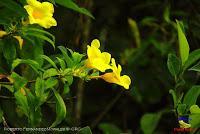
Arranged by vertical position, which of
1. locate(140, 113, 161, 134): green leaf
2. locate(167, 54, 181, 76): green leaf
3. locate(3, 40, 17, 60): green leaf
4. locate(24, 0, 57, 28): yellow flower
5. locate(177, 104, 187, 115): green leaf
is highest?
locate(24, 0, 57, 28): yellow flower

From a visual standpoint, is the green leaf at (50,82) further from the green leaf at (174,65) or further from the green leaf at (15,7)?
the green leaf at (174,65)

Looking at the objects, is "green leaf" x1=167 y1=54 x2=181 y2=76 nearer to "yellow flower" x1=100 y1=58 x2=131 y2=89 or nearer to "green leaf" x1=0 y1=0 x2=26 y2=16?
"yellow flower" x1=100 y1=58 x2=131 y2=89

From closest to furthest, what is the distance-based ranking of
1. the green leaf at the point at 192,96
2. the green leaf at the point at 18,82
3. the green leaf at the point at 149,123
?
the green leaf at the point at 18,82
the green leaf at the point at 192,96
the green leaf at the point at 149,123

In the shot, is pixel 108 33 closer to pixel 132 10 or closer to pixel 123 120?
pixel 132 10

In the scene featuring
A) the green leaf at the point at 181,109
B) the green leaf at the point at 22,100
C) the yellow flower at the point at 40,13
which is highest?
the yellow flower at the point at 40,13

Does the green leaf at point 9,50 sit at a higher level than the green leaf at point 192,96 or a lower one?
higher

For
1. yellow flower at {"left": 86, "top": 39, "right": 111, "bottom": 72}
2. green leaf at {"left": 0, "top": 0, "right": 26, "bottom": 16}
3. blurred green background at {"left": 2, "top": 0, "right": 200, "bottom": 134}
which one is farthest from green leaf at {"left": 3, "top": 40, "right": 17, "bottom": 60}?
blurred green background at {"left": 2, "top": 0, "right": 200, "bottom": 134}

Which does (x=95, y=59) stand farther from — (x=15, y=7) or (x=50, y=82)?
(x=15, y=7)

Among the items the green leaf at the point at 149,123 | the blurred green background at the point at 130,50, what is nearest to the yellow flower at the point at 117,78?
the green leaf at the point at 149,123
